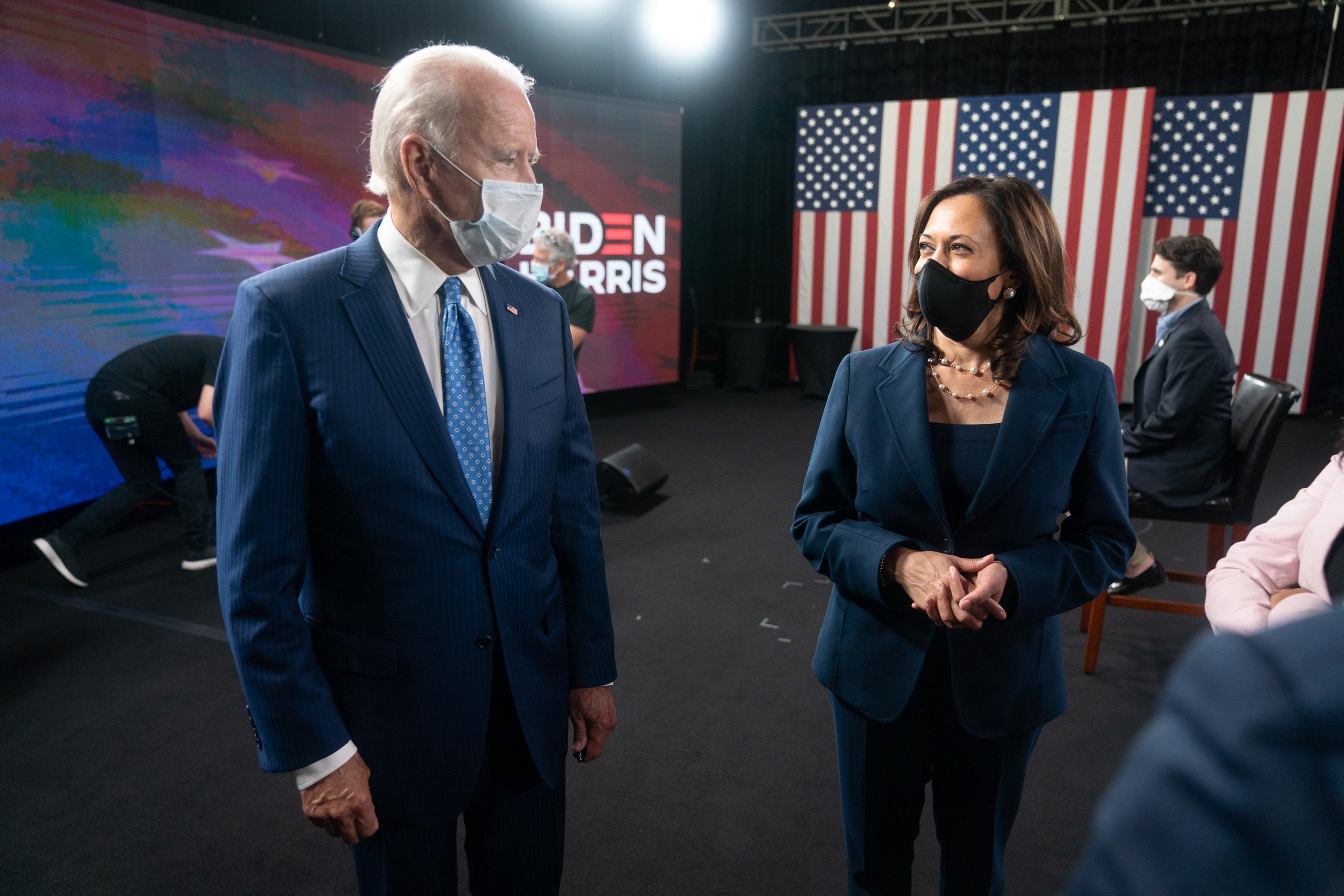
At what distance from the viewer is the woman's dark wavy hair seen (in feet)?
4.67

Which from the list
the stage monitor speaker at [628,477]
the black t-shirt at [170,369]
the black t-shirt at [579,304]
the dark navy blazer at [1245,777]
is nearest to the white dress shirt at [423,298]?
the dark navy blazer at [1245,777]

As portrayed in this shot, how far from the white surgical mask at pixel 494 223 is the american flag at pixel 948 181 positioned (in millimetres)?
5845

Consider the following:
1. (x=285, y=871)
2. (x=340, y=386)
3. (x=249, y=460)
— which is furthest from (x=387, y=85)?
(x=285, y=871)

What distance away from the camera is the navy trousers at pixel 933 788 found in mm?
1423

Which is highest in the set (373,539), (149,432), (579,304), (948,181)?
(948,181)

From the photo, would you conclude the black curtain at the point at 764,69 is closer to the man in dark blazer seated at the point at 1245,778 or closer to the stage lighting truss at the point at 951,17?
the stage lighting truss at the point at 951,17

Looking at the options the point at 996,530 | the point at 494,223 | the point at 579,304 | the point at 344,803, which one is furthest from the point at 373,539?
the point at 579,304

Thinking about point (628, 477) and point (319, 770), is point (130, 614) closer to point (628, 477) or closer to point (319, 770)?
point (628, 477)

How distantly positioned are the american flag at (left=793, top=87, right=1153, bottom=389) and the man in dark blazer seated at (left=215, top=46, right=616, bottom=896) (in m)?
5.89

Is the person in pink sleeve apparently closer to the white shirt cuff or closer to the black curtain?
the white shirt cuff

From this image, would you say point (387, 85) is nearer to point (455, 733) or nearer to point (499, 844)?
point (455, 733)

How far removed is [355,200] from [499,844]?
5.19 metres

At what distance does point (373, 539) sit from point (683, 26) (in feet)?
26.8

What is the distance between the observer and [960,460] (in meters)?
1.41
